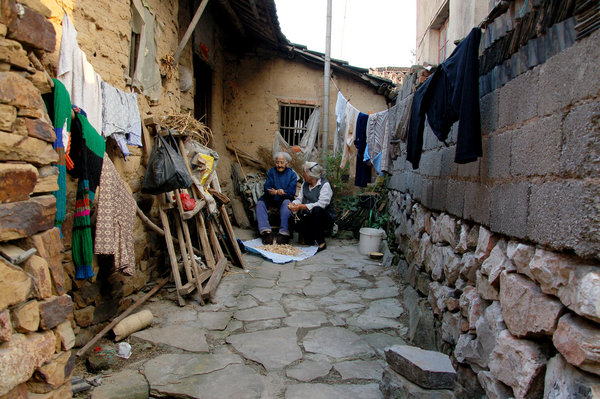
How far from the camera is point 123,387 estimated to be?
8.25 feet

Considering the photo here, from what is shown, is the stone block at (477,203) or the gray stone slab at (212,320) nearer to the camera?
the stone block at (477,203)

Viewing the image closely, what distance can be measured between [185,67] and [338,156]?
11.6 ft

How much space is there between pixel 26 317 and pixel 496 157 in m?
2.55

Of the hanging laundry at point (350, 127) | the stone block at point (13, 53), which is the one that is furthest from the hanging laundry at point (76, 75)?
the hanging laundry at point (350, 127)

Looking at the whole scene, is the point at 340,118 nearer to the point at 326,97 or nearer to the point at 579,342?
the point at 326,97

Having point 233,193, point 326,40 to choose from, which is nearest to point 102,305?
point 233,193

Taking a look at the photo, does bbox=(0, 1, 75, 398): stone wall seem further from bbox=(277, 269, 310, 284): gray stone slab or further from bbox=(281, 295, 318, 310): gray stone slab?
bbox=(277, 269, 310, 284): gray stone slab

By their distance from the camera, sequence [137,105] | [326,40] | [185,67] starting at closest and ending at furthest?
[137,105], [185,67], [326,40]

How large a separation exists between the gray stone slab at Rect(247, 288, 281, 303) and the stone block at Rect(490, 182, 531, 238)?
268cm

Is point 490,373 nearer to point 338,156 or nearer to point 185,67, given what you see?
point 185,67

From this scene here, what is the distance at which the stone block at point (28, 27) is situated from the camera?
1.77m

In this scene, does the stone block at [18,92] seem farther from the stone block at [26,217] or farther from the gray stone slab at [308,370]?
the gray stone slab at [308,370]

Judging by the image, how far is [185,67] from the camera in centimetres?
578

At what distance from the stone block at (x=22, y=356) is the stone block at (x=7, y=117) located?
91 centimetres
